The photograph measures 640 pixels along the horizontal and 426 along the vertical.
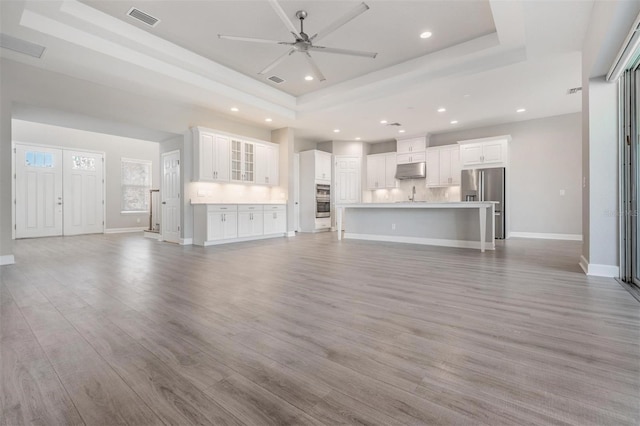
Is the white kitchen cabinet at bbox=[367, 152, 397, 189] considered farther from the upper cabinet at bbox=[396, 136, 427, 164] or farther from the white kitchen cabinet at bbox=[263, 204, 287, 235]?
the white kitchen cabinet at bbox=[263, 204, 287, 235]

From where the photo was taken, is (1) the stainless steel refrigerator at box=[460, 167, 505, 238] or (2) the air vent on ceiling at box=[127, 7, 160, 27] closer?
(2) the air vent on ceiling at box=[127, 7, 160, 27]

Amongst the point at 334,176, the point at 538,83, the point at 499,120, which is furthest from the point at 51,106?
the point at 499,120

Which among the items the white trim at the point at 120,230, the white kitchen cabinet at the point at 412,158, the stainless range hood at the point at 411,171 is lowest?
the white trim at the point at 120,230

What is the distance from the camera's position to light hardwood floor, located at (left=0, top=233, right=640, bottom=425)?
3.81 feet

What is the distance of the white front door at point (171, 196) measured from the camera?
6641mm

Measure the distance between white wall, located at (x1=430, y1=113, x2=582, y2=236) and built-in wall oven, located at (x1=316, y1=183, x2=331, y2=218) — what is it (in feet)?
16.0

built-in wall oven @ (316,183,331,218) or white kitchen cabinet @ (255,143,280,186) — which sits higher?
white kitchen cabinet @ (255,143,280,186)

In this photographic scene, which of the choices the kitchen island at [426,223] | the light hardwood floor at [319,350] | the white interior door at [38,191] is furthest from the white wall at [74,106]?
the kitchen island at [426,223]

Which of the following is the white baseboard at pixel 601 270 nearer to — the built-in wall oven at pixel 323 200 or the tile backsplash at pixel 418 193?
the tile backsplash at pixel 418 193

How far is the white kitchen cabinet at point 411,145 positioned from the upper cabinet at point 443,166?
26 centimetres

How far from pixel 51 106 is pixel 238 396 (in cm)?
563

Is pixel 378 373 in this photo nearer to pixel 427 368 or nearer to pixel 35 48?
pixel 427 368

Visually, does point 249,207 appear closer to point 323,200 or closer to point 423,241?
point 323,200

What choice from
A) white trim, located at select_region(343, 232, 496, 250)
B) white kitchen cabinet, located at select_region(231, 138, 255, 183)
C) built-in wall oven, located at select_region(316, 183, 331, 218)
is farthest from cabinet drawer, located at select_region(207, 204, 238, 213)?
built-in wall oven, located at select_region(316, 183, 331, 218)
